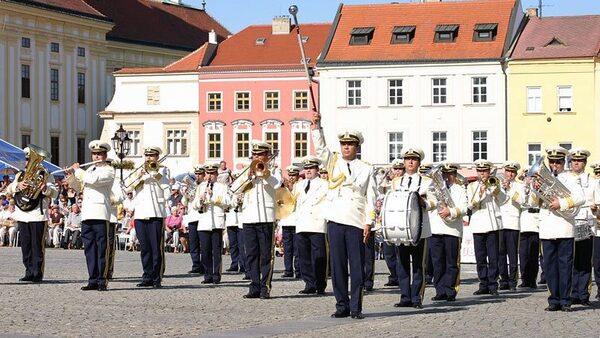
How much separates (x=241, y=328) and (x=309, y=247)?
250 inches

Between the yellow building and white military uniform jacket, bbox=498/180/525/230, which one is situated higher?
the yellow building

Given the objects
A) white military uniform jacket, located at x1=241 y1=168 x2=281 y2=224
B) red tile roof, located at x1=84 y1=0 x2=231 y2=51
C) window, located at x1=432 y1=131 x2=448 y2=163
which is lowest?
white military uniform jacket, located at x1=241 y1=168 x2=281 y2=224

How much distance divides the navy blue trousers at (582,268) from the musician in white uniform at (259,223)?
3.75 metres

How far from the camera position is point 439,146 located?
72.8 metres

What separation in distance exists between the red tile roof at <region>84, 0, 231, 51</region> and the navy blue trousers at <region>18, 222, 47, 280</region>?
67312 mm

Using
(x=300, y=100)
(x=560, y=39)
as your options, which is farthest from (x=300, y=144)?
(x=560, y=39)

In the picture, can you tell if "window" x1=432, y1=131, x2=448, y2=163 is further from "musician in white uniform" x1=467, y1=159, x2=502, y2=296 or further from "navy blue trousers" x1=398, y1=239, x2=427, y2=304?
"navy blue trousers" x1=398, y1=239, x2=427, y2=304

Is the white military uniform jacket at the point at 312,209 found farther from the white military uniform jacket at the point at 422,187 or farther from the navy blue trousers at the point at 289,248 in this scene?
the navy blue trousers at the point at 289,248

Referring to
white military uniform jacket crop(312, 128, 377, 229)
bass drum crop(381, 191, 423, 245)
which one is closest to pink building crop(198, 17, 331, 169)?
bass drum crop(381, 191, 423, 245)

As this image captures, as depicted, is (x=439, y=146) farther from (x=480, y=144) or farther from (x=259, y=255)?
(x=259, y=255)

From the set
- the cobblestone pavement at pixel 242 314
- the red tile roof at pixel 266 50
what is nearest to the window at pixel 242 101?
the red tile roof at pixel 266 50

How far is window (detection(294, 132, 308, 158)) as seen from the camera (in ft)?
254

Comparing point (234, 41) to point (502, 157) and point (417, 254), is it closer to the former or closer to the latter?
point (502, 157)

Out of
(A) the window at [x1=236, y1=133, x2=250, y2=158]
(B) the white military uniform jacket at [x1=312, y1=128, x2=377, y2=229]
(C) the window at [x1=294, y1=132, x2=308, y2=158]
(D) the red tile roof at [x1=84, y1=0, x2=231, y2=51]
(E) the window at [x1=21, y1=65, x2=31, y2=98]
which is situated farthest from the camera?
(D) the red tile roof at [x1=84, y1=0, x2=231, y2=51]
